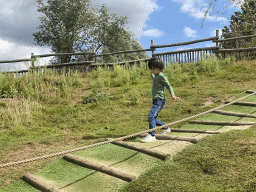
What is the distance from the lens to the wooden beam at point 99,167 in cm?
287

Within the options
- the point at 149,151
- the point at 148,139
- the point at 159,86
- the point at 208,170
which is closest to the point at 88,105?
the point at 159,86

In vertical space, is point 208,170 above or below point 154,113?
below

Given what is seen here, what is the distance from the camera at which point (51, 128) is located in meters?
6.64

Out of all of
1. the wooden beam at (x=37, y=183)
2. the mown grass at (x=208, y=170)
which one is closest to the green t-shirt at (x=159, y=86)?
the mown grass at (x=208, y=170)

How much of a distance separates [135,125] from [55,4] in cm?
1745

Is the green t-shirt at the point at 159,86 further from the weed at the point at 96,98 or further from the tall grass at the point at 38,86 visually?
the tall grass at the point at 38,86

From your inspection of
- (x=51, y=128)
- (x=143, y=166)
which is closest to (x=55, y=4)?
(x=51, y=128)

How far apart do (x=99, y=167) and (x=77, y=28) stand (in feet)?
63.7

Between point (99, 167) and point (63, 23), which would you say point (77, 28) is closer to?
point (63, 23)

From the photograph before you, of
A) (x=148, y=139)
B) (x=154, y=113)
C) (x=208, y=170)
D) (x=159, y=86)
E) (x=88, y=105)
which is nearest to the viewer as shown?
(x=208, y=170)

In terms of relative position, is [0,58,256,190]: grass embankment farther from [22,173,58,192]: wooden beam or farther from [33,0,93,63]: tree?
[33,0,93,63]: tree

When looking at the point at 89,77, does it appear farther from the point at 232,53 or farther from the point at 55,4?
the point at 55,4

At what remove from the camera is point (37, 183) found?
308 centimetres

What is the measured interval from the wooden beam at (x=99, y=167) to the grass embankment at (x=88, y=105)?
1.82ft
